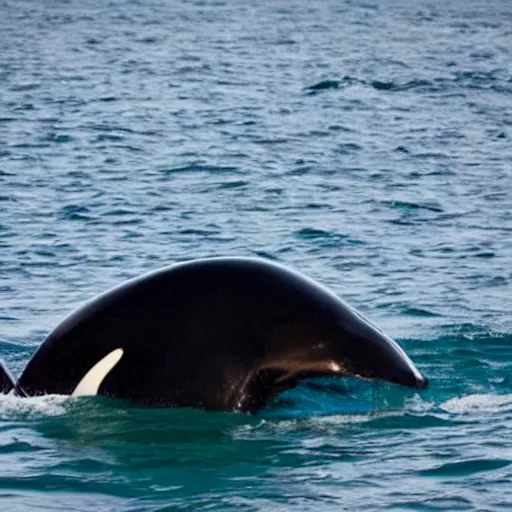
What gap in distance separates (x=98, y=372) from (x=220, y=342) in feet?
2.51

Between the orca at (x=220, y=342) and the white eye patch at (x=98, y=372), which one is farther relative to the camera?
the white eye patch at (x=98, y=372)

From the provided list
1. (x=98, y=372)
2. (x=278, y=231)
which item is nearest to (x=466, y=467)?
(x=98, y=372)

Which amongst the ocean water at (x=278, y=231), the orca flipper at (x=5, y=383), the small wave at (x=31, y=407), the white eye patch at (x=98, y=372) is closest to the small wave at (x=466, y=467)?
the ocean water at (x=278, y=231)

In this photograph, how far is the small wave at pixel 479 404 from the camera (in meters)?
11.4

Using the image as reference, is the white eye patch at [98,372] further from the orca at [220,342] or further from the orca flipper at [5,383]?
the orca flipper at [5,383]

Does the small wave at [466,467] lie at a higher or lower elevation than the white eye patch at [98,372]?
lower

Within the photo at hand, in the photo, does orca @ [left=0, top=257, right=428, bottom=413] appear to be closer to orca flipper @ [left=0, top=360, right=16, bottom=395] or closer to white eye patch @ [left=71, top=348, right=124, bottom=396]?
white eye patch @ [left=71, top=348, right=124, bottom=396]

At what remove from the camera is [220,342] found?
1005cm

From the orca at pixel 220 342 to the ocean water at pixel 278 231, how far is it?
0.63ft

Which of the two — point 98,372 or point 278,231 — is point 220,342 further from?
point 278,231

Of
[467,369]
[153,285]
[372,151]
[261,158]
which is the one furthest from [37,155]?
[153,285]

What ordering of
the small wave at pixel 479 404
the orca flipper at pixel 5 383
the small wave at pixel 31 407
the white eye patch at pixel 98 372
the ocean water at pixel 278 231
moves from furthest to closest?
the small wave at pixel 479 404
the orca flipper at pixel 5 383
the small wave at pixel 31 407
the white eye patch at pixel 98 372
the ocean water at pixel 278 231

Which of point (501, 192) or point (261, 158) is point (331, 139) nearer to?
point (261, 158)

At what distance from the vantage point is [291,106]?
37562 millimetres
